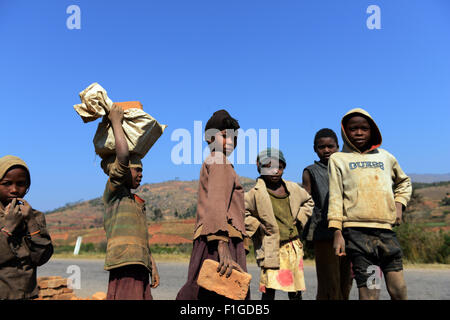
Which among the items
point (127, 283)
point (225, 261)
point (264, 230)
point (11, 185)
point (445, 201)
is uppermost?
point (11, 185)

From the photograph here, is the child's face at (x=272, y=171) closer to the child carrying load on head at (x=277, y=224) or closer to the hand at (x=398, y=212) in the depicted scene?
the child carrying load on head at (x=277, y=224)

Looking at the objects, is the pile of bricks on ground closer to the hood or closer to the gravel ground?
the gravel ground

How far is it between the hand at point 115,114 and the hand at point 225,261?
4.22 ft

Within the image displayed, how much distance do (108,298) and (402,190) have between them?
2.92m

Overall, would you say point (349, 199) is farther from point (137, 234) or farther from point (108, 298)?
point (108, 298)

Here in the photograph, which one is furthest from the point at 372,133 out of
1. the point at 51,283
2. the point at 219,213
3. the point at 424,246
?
the point at 424,246

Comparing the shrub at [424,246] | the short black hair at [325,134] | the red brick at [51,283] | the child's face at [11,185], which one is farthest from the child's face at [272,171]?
the shrub at [424,246]

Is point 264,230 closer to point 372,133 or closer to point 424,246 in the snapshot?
point 372,133

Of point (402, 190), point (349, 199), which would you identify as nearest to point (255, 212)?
point (349, 199)

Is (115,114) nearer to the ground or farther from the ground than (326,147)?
farther from the ground

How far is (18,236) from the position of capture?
352 centimetres

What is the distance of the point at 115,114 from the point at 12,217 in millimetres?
1140

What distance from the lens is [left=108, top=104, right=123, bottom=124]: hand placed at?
11.5ft

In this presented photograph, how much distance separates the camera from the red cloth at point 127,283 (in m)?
3.45
